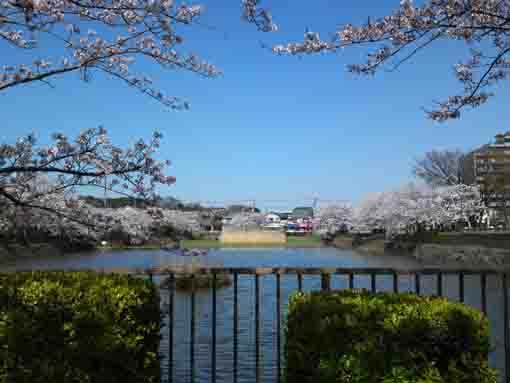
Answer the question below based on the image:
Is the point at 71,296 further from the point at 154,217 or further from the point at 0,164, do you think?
the point at 0,164

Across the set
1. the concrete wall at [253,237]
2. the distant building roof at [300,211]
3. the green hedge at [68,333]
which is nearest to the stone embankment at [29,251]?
the concrete wall at [253,237]

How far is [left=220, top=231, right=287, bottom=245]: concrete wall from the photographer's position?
202 feet

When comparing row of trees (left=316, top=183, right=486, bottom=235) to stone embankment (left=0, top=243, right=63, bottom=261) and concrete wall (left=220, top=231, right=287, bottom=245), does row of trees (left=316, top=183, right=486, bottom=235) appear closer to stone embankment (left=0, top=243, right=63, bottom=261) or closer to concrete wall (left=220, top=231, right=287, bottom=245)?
concrete wall (left=220, top=231, right=287, bottom=245)

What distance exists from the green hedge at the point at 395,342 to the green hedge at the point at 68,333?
1.15 metres

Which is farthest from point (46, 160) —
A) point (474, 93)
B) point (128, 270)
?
point (474, 93)

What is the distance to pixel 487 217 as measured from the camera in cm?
5672

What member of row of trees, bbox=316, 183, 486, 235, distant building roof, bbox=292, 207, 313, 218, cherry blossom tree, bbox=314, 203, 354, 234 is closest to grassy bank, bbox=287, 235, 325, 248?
cherry blossom tree, bbox=314, 203, 354, 234

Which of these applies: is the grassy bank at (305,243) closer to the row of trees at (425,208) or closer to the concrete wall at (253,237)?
the concrete wall at (253,237)

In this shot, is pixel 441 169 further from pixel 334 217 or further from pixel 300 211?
pixel 300 211

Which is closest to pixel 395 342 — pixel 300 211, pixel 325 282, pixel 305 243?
pixel 325 282

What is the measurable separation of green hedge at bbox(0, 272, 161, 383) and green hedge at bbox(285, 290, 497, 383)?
1.15m

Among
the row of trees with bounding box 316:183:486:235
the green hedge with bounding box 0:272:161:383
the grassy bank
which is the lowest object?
the grassy bank

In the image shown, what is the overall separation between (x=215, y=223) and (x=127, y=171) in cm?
8157

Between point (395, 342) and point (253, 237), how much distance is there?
198ft
